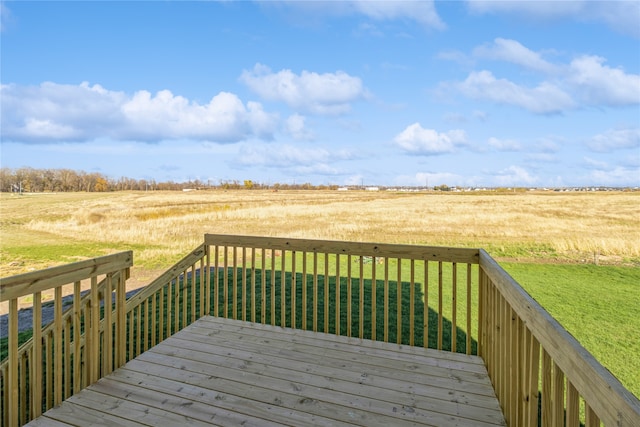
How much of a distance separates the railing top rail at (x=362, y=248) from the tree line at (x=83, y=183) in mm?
52215

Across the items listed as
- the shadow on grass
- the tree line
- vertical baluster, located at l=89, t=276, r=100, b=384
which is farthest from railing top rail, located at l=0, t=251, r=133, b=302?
the tree line

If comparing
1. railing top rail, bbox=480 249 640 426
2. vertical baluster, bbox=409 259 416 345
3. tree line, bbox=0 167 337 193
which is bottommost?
vertical baluster, bbox=409 259 416 345

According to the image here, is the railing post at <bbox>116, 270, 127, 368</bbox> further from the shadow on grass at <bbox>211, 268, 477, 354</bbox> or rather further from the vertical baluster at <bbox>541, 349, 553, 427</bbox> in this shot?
the vertical baluster at <bbox>541, 349, 553, 427</bbox>

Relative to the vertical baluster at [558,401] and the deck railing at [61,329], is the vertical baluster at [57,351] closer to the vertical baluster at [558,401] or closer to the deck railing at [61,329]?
the deck railing at [61,329]

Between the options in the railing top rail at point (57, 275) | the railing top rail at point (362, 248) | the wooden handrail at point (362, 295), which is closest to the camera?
the railing top rail at point (57, 275)

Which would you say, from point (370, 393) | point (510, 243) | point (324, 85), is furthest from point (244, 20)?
point (324, 85)

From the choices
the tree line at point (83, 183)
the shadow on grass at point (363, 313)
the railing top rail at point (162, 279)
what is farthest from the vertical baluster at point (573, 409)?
the tree line at point (83, 183)

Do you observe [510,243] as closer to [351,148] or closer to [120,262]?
[120,262]

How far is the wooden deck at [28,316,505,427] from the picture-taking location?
2285mm

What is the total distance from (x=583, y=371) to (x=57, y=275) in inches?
114

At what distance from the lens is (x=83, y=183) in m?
64.1

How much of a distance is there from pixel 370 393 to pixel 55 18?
18155 millimetres

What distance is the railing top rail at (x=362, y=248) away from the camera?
10.7 ft

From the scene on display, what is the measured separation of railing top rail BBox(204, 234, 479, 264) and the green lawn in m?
2.09
